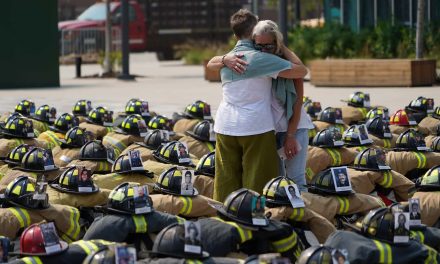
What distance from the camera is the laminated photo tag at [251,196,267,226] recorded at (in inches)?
298

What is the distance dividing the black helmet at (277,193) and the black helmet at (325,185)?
94 cm

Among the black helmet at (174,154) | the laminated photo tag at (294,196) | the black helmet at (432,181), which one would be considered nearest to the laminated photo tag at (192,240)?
the laminated photo tag at (294,196)

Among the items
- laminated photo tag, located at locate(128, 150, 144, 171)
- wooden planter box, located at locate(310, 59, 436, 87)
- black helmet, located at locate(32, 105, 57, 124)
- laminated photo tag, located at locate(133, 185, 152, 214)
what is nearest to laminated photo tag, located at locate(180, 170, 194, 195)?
laminated photo tag, located at locate(133, 185, 152, 214)

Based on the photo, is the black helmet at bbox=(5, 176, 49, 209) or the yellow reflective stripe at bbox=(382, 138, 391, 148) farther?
the yellow reflective stripe at bbox=(382, 138, 391, 148)

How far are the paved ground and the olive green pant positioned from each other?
38.4ft

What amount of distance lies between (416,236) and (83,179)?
302 centimetres

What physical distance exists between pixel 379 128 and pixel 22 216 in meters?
6.22

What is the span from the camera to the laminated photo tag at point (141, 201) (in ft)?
26.6

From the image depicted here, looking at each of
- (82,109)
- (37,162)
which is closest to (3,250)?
(37,162)

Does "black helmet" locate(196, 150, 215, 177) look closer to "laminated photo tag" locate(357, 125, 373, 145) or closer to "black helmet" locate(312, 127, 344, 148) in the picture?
"black helmet" locate(312, 127, 344, 148)

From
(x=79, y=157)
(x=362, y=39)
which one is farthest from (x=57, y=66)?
(x=79, y=157)

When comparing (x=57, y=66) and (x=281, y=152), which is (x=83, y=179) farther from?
(x=57, y=66)

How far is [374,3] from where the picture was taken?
35.2 metres

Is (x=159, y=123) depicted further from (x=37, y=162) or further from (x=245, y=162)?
(x=245, y=162)
